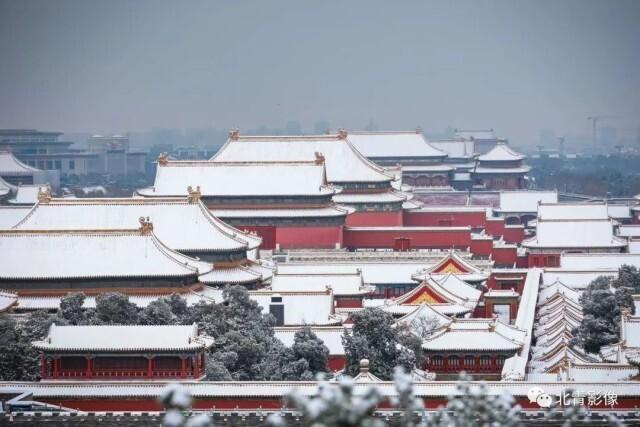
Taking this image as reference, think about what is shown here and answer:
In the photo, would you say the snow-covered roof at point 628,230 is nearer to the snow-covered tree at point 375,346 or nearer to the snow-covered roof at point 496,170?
the snow-covered roof at point 496,170

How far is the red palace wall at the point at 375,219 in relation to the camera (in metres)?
49.7

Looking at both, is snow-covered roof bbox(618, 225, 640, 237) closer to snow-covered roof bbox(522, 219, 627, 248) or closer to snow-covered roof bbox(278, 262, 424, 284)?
snow-covered roof bbox(522, 219, 627, 248)

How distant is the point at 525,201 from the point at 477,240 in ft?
58.2

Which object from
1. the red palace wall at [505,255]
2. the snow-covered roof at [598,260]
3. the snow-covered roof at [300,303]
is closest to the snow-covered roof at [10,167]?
the red palace wall at [505,255]

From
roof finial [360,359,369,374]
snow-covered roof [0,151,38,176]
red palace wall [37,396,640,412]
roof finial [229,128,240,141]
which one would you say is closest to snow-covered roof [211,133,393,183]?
roof finial [229,128,240,141]

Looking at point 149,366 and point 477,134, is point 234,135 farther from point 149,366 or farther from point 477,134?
point 477,134

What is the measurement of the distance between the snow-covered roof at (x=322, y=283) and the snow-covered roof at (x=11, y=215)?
11.0 meters

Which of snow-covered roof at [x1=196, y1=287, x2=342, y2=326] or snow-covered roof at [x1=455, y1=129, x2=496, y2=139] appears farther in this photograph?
snow-covered roof at [x1=455, y1=129, x2=496, y2=139]

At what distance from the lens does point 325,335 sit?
30906 mm

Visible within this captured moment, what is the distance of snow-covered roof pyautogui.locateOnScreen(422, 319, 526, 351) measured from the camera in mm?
30516

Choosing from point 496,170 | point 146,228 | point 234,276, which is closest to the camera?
point 146,228

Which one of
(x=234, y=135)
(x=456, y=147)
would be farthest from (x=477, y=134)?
(x=234, y=135)

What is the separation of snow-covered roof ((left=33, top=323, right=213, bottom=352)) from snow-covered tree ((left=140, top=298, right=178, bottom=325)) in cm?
265

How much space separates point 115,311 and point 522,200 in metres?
35.7
